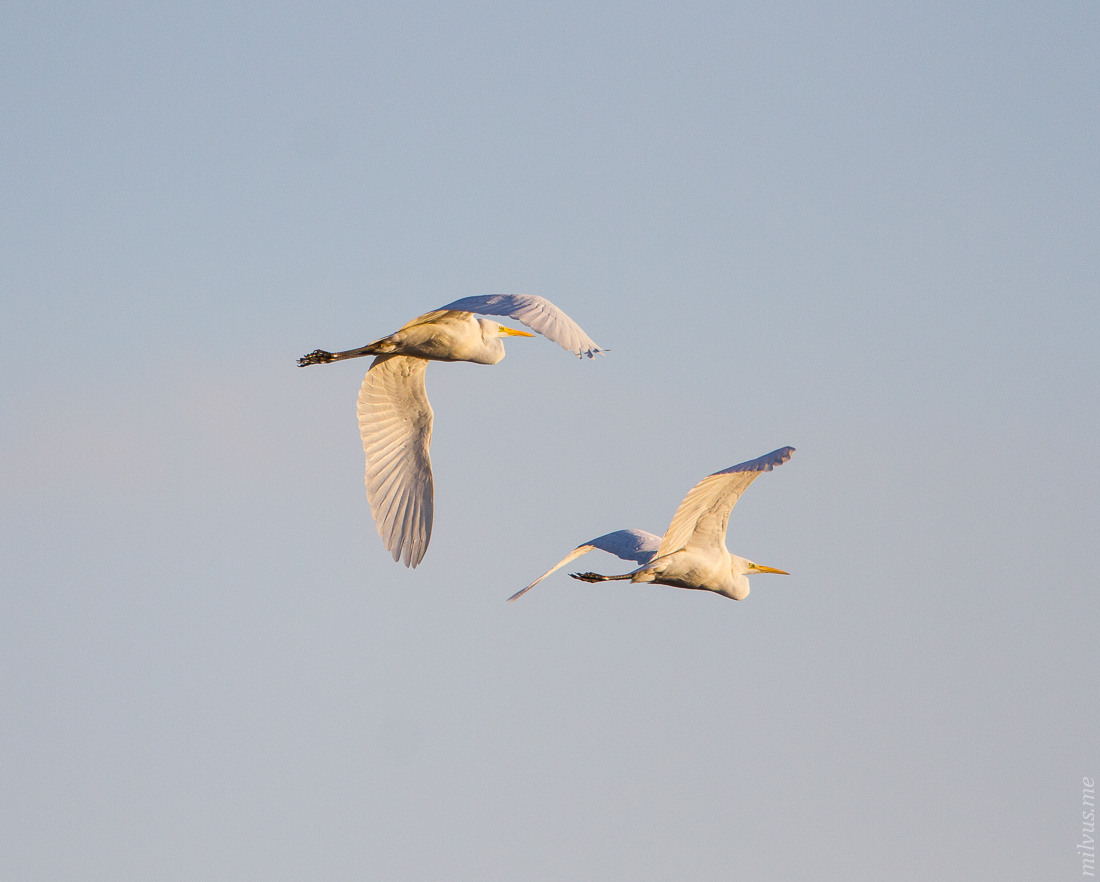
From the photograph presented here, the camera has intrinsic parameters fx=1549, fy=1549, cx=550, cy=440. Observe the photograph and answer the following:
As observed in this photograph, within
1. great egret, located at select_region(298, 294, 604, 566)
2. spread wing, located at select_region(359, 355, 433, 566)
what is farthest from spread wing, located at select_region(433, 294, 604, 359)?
spread wing, located at select_region(359, 355, 433, 566)

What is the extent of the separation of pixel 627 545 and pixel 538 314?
A: 17.9 ft

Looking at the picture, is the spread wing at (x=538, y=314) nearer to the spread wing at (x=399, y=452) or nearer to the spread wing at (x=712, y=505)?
the spread wing at (x=712, y=505)

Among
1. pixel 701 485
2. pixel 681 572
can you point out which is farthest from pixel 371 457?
pixel 701 485

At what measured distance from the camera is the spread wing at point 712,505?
15594mm

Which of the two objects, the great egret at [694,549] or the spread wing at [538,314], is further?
the great egret at [694,549]

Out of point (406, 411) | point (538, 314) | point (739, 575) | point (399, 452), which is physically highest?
point (538, 314)

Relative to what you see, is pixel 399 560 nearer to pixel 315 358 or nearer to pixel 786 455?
pixel 315 358

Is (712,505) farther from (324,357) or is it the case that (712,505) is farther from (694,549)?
(324,357)

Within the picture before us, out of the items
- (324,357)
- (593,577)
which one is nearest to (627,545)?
(593,577)

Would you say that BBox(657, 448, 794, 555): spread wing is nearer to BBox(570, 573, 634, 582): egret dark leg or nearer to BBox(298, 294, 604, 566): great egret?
BBox(570, 573, 634, 582): egret dark leg

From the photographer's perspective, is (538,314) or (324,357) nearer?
(538,314)

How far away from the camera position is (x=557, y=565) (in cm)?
1831

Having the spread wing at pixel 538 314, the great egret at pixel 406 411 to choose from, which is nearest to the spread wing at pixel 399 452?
the great egret at pixel 406 411

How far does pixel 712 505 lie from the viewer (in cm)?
1798
